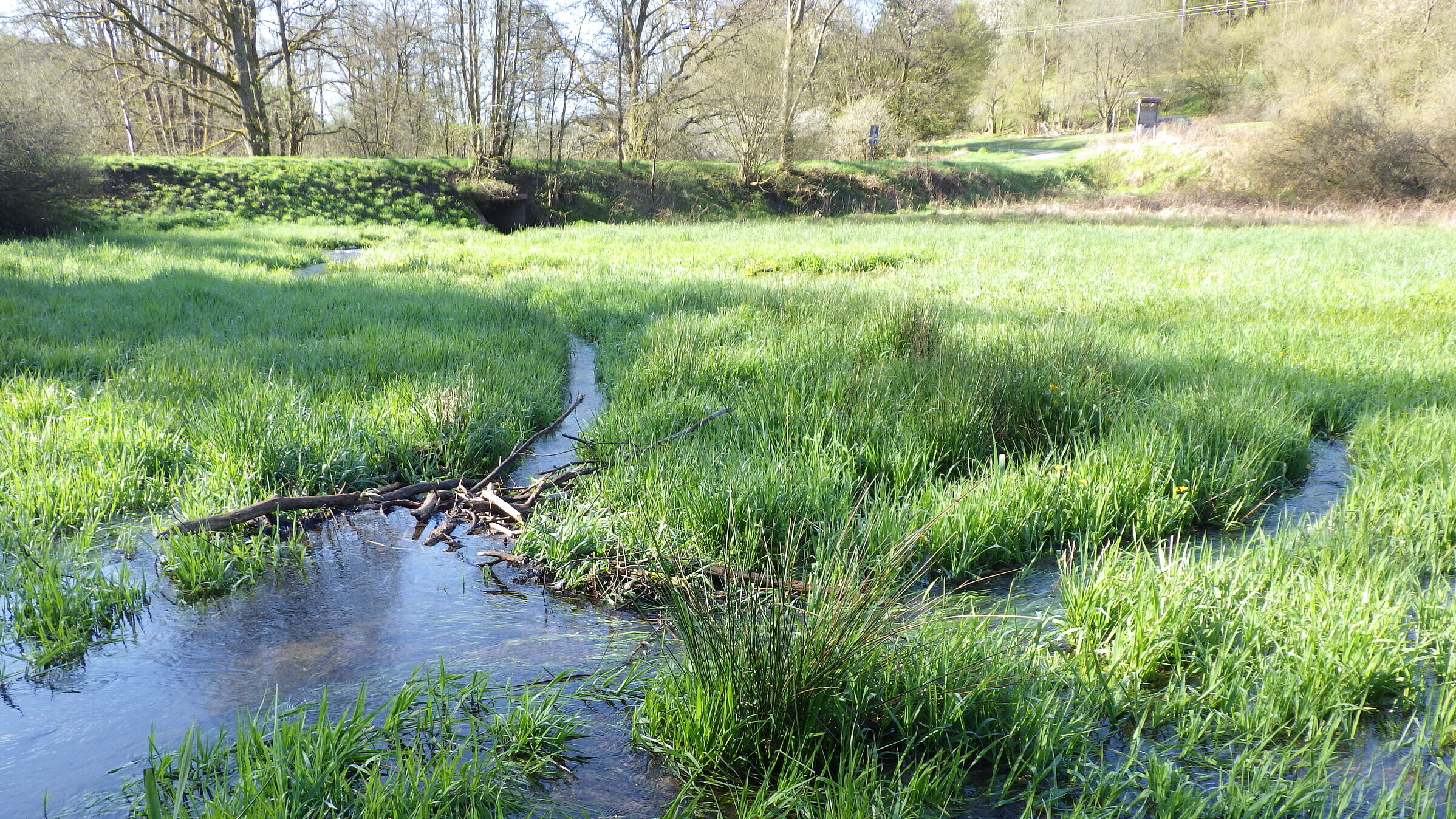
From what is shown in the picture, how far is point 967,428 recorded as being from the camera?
413cm

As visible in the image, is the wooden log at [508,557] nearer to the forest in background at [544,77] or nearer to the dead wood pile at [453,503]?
the dead wood pile at [453,503]

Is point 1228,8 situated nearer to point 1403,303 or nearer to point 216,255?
point 1403,303

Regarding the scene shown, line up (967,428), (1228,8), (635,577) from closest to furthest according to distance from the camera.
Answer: (635,577) → (967,428) → (1228,8)

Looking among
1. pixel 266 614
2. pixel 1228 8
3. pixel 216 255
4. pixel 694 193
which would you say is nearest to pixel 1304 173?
pixel 694 193

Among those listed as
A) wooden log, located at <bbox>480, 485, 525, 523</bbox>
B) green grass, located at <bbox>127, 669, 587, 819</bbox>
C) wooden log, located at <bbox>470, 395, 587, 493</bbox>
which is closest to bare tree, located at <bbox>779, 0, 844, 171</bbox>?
wooden log, located at <bbox>470, 395, 587, 493</bbox>

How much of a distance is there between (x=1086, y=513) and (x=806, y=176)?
98.6ft

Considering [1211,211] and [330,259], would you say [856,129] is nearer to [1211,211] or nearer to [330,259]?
[1211,211]

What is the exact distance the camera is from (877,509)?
10.8ft

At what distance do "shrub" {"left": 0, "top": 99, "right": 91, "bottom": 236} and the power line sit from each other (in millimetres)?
56806

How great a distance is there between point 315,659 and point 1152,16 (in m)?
67.1

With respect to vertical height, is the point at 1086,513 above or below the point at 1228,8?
below

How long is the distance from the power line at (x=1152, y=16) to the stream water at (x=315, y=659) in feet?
208

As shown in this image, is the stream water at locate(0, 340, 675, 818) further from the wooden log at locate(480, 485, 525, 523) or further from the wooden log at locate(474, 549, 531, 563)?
the wooden log at locate(480, 485, 525, 523)

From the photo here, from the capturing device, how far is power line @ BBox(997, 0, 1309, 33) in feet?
181
